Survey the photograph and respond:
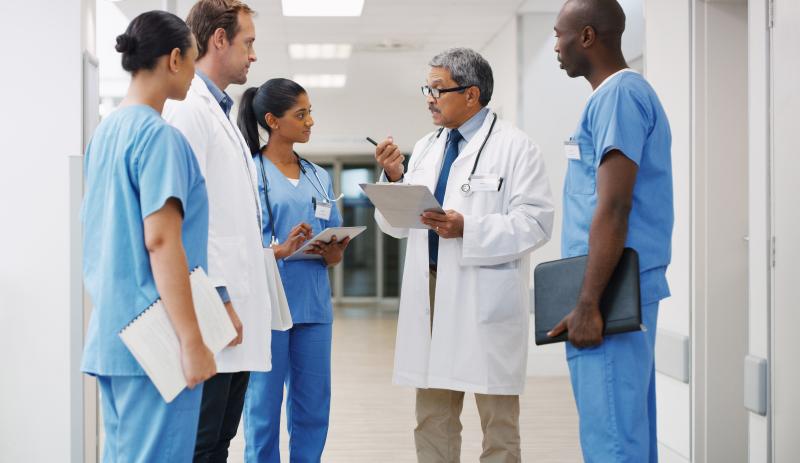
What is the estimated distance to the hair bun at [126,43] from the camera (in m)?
1.83

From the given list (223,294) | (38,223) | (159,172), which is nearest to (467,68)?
(223,294)

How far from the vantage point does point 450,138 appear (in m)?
3.09

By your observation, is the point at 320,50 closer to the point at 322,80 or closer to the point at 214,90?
the point at 322,80

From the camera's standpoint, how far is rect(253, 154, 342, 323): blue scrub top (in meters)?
3.13

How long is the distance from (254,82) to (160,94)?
9.28 m

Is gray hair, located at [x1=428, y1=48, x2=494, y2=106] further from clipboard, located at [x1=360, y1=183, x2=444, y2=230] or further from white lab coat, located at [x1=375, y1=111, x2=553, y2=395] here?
clipboard, located at [x1=360, y1=183, x2=444, y2=230]

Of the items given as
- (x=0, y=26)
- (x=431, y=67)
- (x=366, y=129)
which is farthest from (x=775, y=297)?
(x=366, y=129)

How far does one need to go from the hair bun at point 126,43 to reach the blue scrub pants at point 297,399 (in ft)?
4.91

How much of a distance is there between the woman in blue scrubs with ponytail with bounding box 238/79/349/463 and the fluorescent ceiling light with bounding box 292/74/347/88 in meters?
7.45

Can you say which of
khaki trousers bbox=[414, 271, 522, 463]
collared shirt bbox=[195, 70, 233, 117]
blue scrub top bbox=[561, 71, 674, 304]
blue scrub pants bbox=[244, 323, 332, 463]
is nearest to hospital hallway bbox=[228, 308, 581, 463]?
blue scrub pants bbox=[244, 323, 332, 463]

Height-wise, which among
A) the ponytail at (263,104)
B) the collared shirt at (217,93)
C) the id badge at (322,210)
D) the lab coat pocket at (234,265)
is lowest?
the lab coat pocket at (234,265)

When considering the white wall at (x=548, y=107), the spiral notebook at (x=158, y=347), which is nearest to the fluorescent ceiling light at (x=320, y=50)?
the white wall at (x=548, y=107)

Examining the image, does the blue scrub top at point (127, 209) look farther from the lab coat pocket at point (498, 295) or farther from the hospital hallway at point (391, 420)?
the hospital hallway at point (391, 420)

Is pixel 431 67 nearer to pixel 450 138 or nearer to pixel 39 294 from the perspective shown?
pixel 450 138
